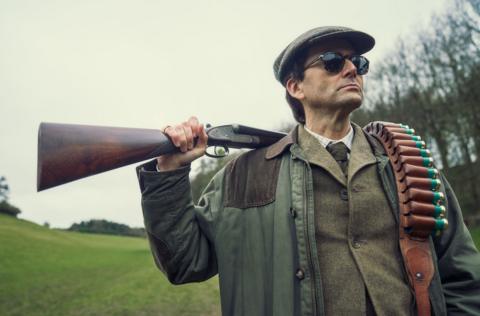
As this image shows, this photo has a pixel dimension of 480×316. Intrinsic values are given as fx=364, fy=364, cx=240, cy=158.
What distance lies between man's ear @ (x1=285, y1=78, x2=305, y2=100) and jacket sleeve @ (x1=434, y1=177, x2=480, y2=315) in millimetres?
1465

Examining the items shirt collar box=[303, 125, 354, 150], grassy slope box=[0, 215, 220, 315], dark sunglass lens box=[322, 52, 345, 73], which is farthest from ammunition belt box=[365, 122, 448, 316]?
grassy slope box=[0, 215, 220, 315]

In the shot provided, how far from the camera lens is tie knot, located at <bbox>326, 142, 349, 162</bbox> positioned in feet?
8.86

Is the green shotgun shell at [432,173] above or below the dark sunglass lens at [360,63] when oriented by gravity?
below

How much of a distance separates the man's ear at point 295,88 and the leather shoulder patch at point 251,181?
2.07 ft

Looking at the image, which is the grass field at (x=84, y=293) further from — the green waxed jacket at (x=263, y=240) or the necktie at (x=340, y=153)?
the necktie at (x=340, y=153)

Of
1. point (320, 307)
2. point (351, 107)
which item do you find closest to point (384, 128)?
point (351, 107)

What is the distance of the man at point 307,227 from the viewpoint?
224 cm

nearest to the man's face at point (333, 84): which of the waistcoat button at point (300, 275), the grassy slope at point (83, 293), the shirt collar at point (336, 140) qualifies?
the shirt collar at point (336, 140)

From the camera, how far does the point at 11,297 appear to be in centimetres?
1348

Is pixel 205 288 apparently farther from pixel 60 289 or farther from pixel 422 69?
pixel 422 69

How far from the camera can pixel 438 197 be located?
2.52 m

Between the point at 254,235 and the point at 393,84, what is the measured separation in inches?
1021

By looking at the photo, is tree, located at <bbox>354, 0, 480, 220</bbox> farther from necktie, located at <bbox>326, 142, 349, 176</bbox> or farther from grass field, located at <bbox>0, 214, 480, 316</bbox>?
necktie, located at <bbox>326, 142, 349, 176</bbox>

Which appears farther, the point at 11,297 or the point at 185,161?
the point at 11,297
